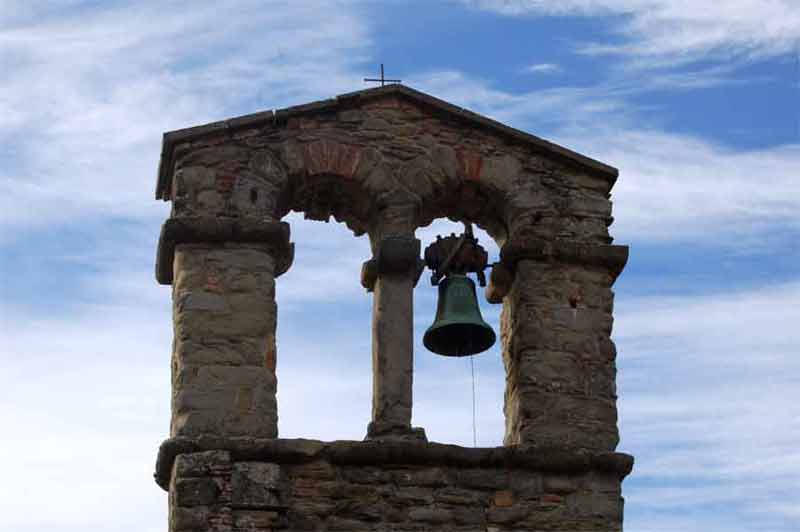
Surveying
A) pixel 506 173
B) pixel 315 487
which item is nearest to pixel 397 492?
pixel 315 487

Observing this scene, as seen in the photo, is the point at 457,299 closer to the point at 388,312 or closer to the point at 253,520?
the point at 388,312

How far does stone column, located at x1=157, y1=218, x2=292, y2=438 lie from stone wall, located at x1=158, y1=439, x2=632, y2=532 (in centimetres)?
26

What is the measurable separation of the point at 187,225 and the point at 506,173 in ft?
6.68

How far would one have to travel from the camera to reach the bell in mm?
14391

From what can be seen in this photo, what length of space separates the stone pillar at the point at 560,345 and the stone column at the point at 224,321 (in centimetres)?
145

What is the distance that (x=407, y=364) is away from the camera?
13977 mm

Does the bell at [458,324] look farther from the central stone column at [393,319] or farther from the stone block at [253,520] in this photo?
the stone block at [253,520]

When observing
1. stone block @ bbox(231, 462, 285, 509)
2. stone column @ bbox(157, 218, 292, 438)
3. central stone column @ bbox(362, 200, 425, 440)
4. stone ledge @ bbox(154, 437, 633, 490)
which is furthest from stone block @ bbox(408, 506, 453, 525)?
stone column @ bbox(157, 218, 292, 438)

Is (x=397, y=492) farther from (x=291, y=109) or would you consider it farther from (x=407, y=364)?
(x=291, y=109)

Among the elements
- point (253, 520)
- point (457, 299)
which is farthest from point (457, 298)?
point (253, 520)

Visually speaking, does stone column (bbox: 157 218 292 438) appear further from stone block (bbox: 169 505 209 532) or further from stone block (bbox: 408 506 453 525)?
stone block (bbox: 408 506 453 525)

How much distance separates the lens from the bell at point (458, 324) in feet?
47.2

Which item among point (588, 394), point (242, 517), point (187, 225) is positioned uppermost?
point (187, 225)

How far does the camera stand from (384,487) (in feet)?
44.3
